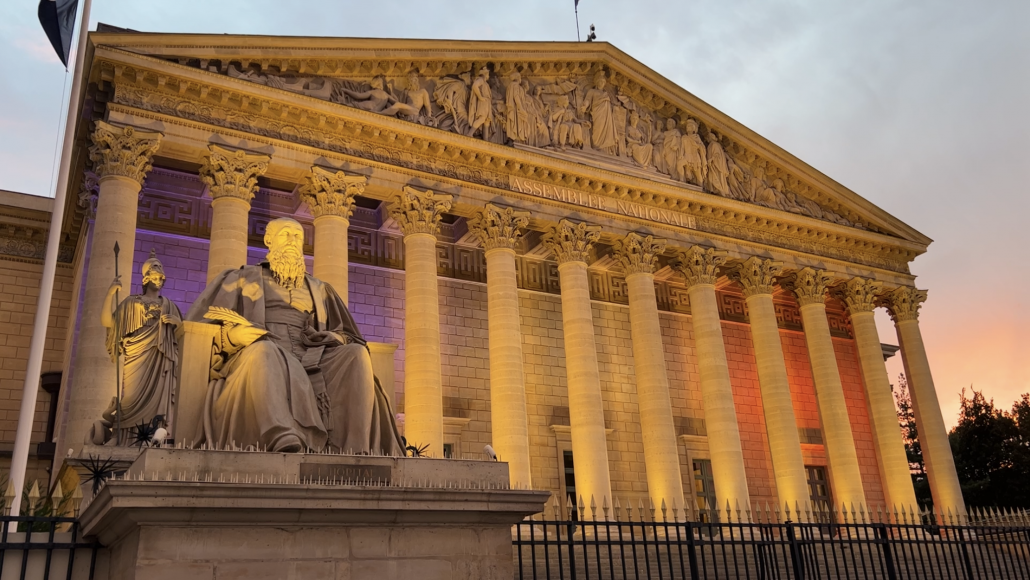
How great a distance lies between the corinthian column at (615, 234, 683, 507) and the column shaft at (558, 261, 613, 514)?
4.71ft

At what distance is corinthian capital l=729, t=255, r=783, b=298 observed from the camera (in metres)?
26.2

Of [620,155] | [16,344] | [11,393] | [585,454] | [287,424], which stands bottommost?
[287,424]

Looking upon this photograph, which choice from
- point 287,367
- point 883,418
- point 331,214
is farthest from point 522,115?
point 287,367

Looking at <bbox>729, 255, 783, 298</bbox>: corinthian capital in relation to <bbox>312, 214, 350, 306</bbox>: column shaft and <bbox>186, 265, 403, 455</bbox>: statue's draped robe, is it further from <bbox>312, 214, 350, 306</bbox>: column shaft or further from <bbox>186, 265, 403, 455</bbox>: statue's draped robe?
<bbox>186, 265, 403, 455</bbox>: statue's draped robe

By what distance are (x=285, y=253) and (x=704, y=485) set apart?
21677 mm

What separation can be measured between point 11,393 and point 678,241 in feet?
58.9

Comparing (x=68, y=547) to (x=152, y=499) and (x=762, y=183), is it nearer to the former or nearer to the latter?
(x=152, y=499)

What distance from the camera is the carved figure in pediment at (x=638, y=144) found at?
25375 mm

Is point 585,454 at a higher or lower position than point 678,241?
lower

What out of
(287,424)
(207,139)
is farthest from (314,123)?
(287,424)

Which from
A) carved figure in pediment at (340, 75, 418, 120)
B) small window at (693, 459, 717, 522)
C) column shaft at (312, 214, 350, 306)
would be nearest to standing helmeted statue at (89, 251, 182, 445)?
column shaft at (312, 214, 350, 306)

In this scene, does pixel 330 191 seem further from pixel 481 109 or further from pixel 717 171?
pixel 717 171

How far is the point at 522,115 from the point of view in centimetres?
2350

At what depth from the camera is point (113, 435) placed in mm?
8367
